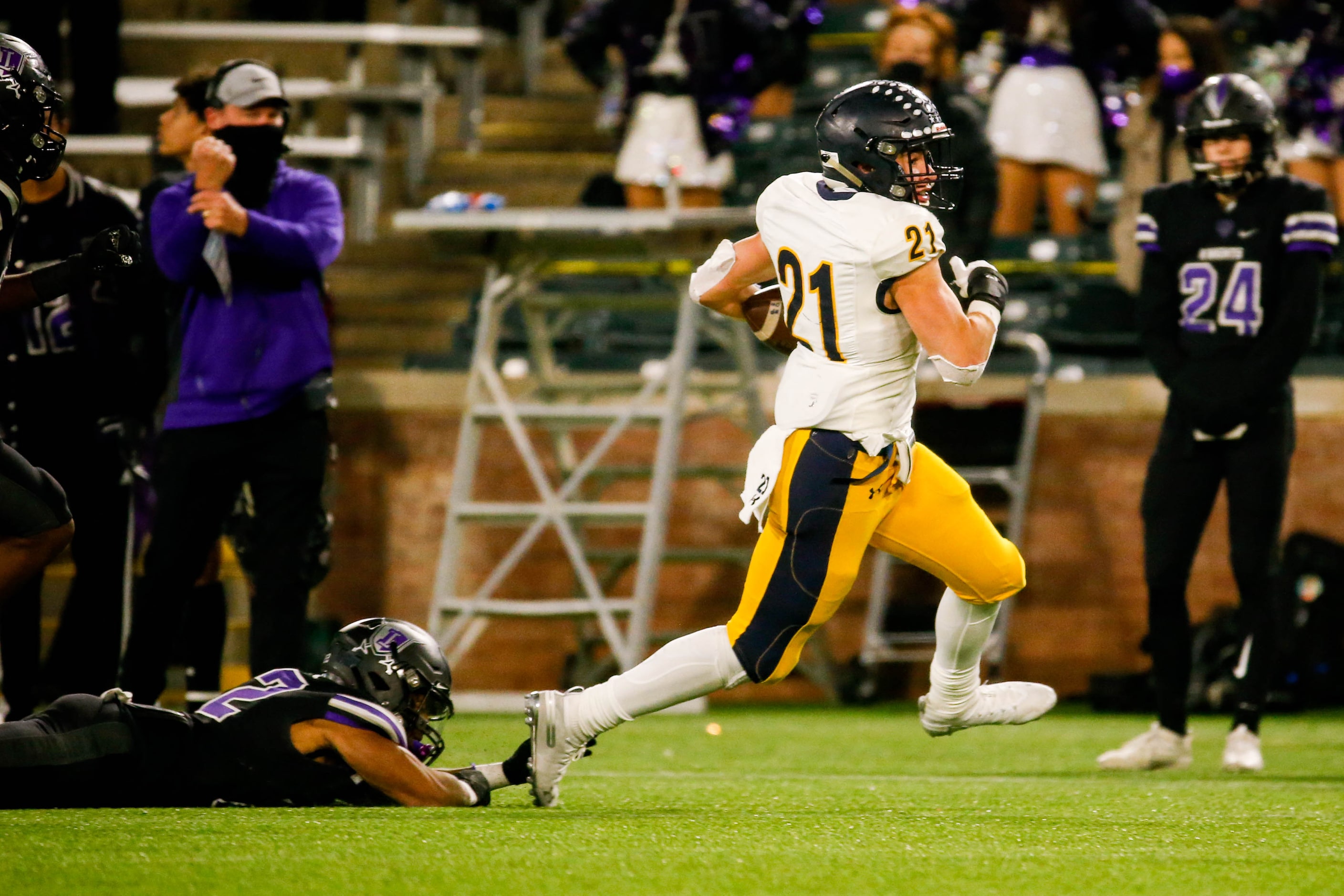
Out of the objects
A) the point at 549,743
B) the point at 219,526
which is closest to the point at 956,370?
the point at 549,743

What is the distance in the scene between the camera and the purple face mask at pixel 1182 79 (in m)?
8.82

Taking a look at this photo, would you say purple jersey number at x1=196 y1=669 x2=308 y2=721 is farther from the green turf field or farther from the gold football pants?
the gold football pants

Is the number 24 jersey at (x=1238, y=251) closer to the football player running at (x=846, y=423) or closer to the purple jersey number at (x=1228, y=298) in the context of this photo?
the purple jersey number at (x=1228, y=298)

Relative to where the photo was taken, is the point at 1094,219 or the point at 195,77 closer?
the point at 195,77

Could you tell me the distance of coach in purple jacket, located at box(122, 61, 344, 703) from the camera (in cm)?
554

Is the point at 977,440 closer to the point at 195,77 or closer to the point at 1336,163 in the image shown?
the point at 1336,163

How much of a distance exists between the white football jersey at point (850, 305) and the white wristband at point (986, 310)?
0.15m

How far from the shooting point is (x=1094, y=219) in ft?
32.8

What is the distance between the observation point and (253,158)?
19.0 feet

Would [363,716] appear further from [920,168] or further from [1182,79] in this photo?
[1182,79]

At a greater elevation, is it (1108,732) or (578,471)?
(578,471)

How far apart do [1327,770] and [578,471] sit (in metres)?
3.35

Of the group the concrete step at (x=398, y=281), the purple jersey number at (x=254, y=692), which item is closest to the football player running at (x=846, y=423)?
the purple jersey number at (x=254, y=692)

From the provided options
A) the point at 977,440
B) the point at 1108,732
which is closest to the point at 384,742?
the point at 1108,732
